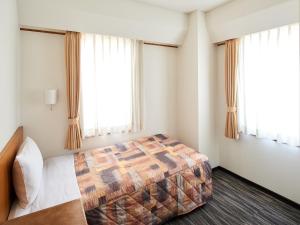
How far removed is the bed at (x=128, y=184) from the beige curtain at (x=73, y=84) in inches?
10.0

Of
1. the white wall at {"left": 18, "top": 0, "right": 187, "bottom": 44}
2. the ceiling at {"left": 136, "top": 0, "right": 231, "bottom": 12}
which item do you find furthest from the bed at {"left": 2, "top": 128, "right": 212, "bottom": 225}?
the ceiling at {"left": 136, "top": 0, "right": 231, "bottom": 12}

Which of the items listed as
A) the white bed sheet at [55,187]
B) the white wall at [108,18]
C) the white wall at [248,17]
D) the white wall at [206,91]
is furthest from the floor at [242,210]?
the white wall at [108,18]

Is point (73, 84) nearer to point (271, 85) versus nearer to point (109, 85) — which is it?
point (109, 85)

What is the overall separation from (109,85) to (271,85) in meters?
2.17

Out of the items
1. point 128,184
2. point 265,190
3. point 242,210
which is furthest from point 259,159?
point 128,184

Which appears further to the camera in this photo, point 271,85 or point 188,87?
point 188,87

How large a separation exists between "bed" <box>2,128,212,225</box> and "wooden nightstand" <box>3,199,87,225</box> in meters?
0.33

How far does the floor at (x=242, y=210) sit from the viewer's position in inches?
78.9

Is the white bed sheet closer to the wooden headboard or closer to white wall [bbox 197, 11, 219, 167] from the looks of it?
the wooden headboard

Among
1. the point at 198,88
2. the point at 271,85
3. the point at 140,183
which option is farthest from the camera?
the point at 198,88

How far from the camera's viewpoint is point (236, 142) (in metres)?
2.86

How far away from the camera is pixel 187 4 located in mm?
2539

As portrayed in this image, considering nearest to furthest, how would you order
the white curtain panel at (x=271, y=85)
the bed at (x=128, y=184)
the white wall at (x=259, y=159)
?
the bed at (x=128, y=184), the white curtain panel at (x=271, y=85), the white wall at (x=259, y=159)

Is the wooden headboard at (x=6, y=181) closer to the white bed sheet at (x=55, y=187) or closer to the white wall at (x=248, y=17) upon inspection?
the white bed sheet at (x=55, y=187)
